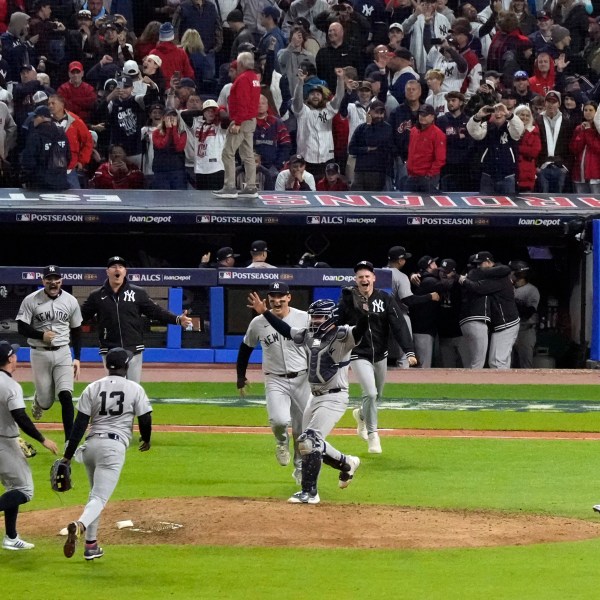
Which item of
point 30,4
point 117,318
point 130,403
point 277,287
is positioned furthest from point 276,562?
point 30,4

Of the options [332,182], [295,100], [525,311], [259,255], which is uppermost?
[295,100]

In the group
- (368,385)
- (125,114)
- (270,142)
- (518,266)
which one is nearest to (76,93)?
(125,114)

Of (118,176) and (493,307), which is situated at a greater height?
(118,176)

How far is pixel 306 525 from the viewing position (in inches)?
397

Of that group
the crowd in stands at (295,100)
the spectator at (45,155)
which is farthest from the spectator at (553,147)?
the spectator at (45,155)

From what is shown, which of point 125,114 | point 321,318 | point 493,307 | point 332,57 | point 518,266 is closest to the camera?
point 321,318

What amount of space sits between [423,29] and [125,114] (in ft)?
17.2

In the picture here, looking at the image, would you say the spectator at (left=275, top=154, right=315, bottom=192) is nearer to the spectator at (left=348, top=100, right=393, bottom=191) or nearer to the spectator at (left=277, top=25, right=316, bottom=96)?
the spectator at (left=348, top=100, right=393, bottom=191)

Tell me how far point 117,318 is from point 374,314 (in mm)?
2685

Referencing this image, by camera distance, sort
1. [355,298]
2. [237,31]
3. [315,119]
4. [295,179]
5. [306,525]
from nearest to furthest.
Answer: [306,525] → [355,298] → [315,119] → [295,179] → [237,31]

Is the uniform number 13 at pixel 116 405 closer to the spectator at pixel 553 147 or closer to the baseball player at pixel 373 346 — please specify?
the baseball player at pixel 373 346

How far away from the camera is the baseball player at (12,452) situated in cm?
916

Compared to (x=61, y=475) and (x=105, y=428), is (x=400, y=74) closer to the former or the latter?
(x=105, y=428)

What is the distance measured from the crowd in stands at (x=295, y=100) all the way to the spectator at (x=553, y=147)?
2 cm
